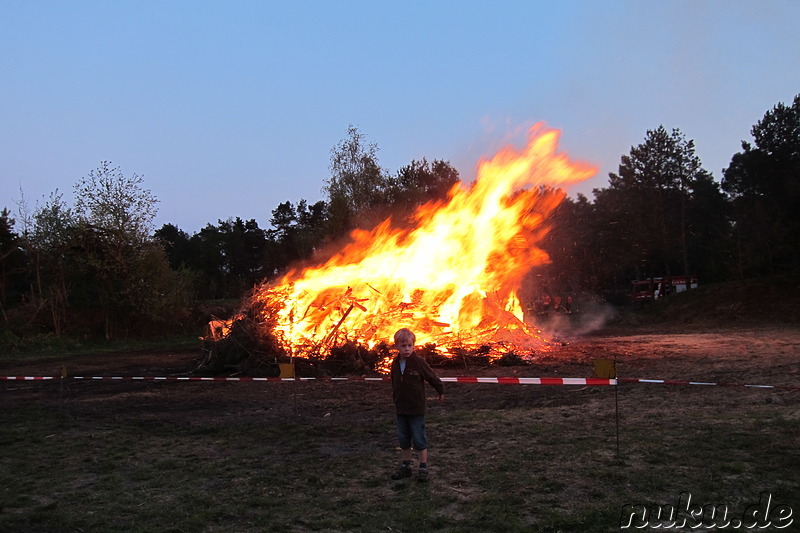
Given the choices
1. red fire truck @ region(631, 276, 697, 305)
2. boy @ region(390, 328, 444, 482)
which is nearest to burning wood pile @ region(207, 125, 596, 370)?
boy @ region(390, 328, 444, 482)

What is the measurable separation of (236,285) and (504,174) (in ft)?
143

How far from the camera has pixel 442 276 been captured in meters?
19.1

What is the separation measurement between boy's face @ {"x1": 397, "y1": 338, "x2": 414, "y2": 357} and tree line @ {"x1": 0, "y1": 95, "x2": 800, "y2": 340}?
1628cm

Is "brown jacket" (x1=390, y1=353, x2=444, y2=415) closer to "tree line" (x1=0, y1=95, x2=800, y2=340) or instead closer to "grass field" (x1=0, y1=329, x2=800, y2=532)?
"grass field" (x1=0, y1=329, x2=800, y2=532)

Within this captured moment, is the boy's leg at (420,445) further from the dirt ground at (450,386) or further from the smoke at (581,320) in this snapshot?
the smoke at (581,320)

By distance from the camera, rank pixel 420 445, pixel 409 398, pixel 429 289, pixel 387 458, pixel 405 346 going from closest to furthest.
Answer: pixel 420 445, pixel 409 398, pixel 405 346, pixel 387 458, pixel 429 289

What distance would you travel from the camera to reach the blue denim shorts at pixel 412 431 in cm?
638

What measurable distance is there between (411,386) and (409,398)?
5.3 inches

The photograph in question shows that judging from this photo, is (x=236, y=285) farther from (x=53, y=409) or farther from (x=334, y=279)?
(x=53, y=409)

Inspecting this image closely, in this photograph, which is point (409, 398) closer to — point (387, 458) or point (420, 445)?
point (420, 445)

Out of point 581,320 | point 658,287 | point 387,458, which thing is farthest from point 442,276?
point 658,287

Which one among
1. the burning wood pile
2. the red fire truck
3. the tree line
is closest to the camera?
the burning wood pile

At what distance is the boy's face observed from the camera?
6.61 meters

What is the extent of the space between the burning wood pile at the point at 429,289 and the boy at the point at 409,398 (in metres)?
9.87
